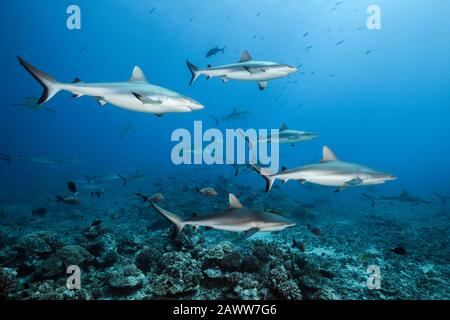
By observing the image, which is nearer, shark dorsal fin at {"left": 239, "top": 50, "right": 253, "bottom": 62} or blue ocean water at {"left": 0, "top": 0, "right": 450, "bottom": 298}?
shark dorsal fin at {"left": 239, "top": 50, "right": 253, "bottom": 62}

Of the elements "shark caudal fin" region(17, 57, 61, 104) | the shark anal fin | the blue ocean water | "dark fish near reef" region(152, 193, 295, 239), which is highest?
the blue ocean water

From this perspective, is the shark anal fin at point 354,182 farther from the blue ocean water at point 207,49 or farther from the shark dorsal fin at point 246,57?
the blue ocean water at point 207,49

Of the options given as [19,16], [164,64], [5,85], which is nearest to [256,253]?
[19,16]

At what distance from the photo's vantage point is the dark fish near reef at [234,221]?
17.1ft

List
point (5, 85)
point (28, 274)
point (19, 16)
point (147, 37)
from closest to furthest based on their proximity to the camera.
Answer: point (28, 274) < point (19, 16) < point (147, 37) < point (5, 85)

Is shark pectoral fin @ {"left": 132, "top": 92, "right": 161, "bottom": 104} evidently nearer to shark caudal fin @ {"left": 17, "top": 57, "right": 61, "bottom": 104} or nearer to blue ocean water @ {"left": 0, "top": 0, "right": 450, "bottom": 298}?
shark caudal fin @ {"left": 17, "top": 57, "right": 61, "bottom": 104}

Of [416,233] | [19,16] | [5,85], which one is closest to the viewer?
[416,233]

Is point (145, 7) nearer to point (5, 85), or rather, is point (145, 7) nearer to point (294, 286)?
point (294, 286)

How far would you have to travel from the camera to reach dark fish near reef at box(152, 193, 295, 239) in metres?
5.21

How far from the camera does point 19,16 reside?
63344mm

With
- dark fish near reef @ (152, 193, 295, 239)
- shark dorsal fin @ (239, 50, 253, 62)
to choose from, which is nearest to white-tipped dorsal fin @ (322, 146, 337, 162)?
dark fish near reef @ (152, 193, 295, 239)

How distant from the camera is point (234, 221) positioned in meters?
5.27

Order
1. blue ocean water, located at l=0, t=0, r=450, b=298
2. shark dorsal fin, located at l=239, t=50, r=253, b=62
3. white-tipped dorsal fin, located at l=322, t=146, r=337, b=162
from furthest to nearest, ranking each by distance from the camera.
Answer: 1. blue ocean water, located at l=0, t=0, r=450, b=298
2. shark dorsal fin, located at l=239, t=50, r=253, b=62
3. white-tipped dorsal fin, located at l=322, t=146, r=337, b=162
